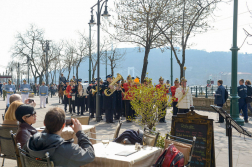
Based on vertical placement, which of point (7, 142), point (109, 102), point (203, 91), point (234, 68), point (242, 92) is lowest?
point (7, 142)

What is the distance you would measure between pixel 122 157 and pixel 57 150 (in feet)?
3.04

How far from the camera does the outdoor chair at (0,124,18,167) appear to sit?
14.8ft

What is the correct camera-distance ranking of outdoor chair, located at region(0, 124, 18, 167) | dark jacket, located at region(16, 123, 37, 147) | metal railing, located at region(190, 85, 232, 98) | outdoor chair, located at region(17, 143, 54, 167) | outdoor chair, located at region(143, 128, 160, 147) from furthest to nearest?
metal railing, located at region(190, 85, 232, 98) → outdoor chair, located at region(0, 124, 18, 167) → outdoor chair, located at region(143, 128, 160, 147) → dark jacket, located at region(16, 123, 37, 147) → outdoor chair, located at region(17, 143, 54, 167)

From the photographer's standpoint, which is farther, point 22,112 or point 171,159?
point 22,112

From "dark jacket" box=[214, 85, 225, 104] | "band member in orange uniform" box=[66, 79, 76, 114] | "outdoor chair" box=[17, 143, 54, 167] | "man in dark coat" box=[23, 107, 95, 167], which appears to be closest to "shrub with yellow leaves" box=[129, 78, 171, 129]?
"man in dark coat" box=[23, 107, 95, 167]

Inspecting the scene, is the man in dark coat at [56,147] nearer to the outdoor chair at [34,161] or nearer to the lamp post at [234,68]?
the outdoor chair at [34,161]

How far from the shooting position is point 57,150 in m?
2.66

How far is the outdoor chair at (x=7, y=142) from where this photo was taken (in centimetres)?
450

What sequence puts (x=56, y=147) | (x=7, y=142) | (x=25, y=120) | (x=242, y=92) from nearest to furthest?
(x=56, y=147) → (x=25, y=120) → (x=7, y=142) → (x=242, y=92)

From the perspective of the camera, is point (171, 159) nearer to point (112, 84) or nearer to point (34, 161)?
point (34, 161)

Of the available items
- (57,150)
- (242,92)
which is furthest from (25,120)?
(242,92)

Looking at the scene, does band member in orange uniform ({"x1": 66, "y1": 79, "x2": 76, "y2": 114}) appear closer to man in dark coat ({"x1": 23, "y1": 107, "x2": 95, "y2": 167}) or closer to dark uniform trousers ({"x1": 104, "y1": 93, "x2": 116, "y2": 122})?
dark uniform trousers ({"x1": 104, "y1": 93, "x2": 116, "y2": 122})

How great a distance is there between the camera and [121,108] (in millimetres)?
12711

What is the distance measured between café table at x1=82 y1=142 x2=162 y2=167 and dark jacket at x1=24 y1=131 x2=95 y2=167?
484 millimetres
